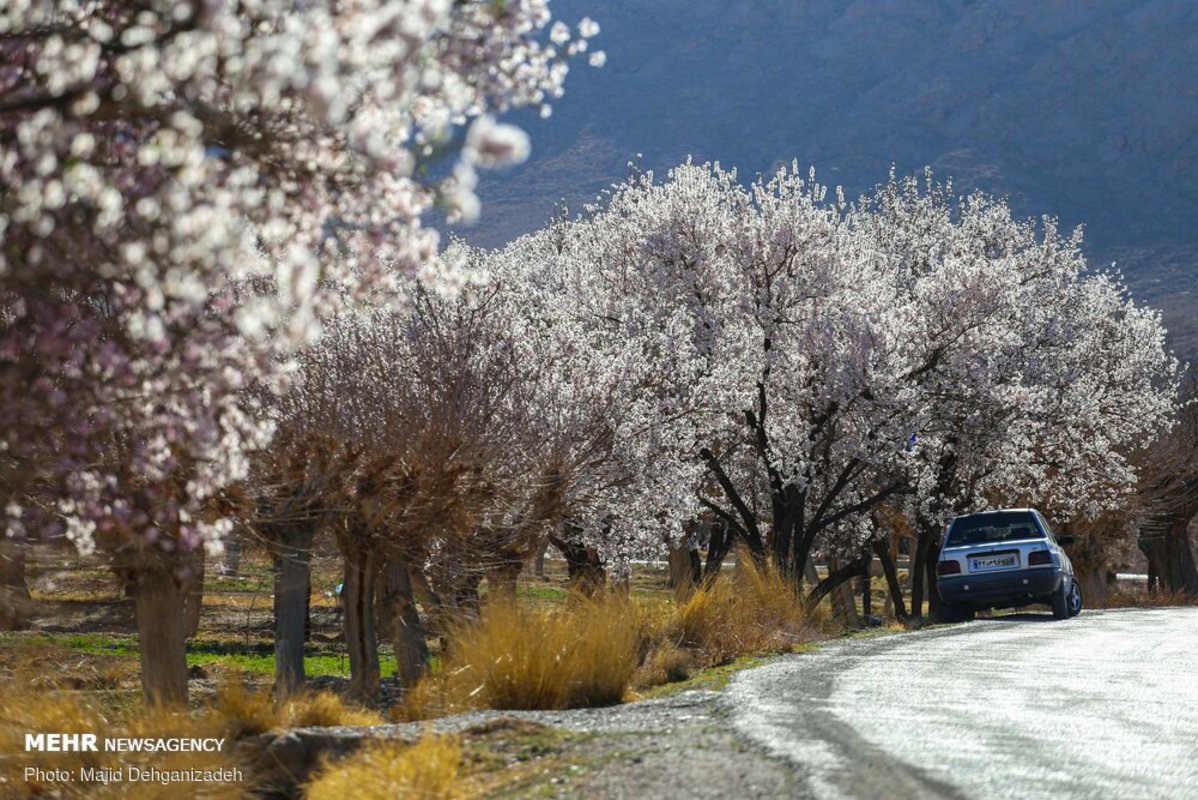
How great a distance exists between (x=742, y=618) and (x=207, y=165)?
13.1 meters

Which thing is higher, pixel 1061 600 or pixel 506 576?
pixel 506 576

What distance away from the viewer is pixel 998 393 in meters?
30.0

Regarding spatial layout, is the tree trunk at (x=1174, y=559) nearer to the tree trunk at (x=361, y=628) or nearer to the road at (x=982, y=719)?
the road at (x=982, y=719)

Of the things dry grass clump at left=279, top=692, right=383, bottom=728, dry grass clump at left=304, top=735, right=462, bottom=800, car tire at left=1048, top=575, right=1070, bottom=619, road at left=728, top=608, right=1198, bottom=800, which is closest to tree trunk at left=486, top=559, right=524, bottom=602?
dry grass clump at left=279, top=692, right=383, bottom=728

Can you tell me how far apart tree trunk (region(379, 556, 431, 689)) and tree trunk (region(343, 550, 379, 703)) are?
648 mm

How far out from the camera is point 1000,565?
23141 millimetres

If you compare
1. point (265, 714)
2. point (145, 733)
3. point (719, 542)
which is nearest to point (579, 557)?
point (719, 542)

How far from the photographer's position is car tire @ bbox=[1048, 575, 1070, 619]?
2336cm

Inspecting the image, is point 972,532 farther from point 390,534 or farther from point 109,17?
point 109,17

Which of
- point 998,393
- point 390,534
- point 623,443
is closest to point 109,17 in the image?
point 390,534

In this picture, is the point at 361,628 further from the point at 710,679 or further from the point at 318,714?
the point at 318,714

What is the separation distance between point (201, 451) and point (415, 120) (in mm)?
1920

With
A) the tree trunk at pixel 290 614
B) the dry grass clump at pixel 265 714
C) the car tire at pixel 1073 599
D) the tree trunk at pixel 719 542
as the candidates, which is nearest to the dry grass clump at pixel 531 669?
the dry grass clump at pixel 265 714

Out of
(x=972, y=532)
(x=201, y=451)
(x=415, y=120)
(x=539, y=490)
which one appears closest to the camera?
(x=415, y=120)
